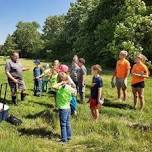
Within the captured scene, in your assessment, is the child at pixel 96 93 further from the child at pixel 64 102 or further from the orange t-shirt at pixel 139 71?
the orange t-shirt at pixel 139 71

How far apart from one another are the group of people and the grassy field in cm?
47

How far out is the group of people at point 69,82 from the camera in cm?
1268

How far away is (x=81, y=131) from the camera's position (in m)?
13.7

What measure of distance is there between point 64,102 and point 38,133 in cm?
131

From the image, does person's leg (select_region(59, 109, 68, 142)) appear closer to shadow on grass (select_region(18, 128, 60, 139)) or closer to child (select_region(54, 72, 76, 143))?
child (select_region(54, 72, 76, 143))

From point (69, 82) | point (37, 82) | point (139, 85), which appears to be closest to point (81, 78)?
point (37, 82)

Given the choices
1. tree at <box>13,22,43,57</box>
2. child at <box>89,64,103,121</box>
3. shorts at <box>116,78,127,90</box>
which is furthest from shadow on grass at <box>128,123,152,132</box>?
tree at <box>13,22,43,57</box>

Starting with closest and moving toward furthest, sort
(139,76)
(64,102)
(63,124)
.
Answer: (63,124) → (64,102) → (139,76)

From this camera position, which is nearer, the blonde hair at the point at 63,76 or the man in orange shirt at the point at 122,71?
the blonde hair at the point at 63,76

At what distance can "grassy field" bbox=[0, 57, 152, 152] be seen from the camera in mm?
11414

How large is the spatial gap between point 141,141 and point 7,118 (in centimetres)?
415

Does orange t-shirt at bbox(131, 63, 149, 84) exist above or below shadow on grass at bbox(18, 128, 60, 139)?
above

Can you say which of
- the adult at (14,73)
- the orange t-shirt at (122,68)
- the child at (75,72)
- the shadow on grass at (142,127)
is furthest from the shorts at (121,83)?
the shadow on grass at (142,127)

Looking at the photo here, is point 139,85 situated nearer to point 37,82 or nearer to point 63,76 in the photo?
point 37,82
